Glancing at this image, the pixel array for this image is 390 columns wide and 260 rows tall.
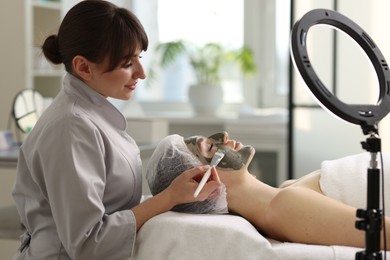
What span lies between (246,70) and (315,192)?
2.82 meters

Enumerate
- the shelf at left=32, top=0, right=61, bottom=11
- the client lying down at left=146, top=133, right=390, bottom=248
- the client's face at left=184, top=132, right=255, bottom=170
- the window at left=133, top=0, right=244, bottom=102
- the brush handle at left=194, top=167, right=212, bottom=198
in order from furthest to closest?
1. the window at left=133, top=0, right=244, bottom=102
2. the shelf at left=32, top=0, right=61, bottom=11
3. the client's face at left=184, top=132, right=255, bottom=170
4. the client lying down at left=146, top=133, right=390, bottom=248
5. the brush handle at left=194, top=167, right=212, bottom=198

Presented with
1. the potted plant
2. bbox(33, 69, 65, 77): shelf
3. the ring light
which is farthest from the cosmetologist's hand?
the potted plant

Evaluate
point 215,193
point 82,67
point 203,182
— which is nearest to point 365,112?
point 203,182

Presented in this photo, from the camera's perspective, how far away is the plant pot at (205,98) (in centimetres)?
445

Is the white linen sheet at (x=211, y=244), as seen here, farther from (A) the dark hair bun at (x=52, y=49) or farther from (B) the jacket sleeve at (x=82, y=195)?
(A) the dark hair bun at (x=52, y=49)

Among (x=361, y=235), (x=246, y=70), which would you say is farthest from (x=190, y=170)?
(x=246, y=70)

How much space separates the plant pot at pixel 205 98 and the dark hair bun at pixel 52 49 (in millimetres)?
2879

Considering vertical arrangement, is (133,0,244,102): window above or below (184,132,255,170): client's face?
above

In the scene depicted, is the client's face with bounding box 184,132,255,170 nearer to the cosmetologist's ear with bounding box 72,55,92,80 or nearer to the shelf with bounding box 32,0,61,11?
the cosmetologist's ear with bounding box 72,55,92,80

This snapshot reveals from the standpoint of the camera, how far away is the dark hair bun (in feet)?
5.15

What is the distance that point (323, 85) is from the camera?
3.81ft

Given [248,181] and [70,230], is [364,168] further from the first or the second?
[70,230]

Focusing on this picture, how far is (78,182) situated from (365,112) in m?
0.58

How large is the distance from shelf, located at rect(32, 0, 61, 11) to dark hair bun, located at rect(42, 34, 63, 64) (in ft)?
7.47
